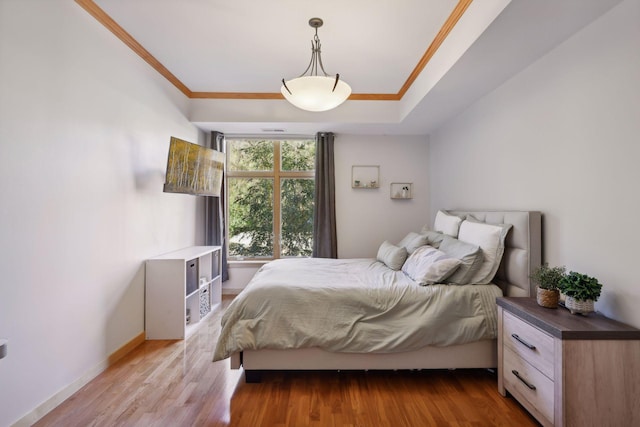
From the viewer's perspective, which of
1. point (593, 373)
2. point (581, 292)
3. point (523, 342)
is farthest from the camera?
point (523, 342)

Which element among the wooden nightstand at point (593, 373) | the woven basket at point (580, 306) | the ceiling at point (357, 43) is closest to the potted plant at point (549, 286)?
the woven basket at point (580, 306)

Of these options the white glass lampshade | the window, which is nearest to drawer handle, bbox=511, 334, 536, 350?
the white glass lampshade

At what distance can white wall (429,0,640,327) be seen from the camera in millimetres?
1505

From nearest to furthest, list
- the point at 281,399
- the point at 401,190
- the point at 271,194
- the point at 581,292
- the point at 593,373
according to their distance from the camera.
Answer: the point at 593,373 < the point at 581,292 < the point at 281,399 < the point at 401,190 < the point at 271,194

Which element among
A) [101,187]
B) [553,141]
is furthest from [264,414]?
[553,141]

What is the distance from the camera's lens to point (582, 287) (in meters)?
1.56

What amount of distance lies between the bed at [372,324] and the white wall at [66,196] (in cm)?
103

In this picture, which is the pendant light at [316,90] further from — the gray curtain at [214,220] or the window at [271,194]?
the gray curtain at [214,220]

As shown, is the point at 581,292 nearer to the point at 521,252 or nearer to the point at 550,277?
the point at 550,277

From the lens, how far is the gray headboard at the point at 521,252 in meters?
2.05

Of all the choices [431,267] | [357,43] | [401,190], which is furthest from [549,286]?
[401,190]

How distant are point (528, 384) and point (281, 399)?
4.91 feet

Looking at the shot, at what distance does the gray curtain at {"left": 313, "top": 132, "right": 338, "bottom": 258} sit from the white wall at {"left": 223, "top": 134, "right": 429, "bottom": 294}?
0.41 ft

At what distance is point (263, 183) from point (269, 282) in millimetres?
2493
